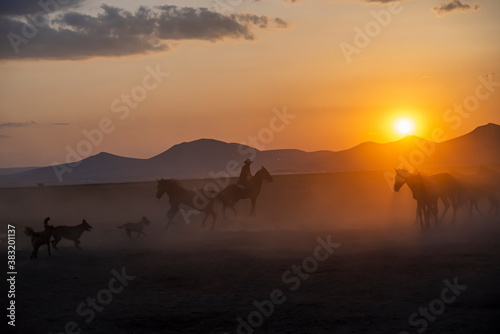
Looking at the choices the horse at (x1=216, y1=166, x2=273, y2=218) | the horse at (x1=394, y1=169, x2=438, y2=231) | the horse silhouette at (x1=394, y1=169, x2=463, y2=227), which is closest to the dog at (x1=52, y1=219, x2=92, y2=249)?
the horse at (x1=216, y1=166, x2=273, y2=218)

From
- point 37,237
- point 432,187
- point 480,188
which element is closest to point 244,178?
point 432,187

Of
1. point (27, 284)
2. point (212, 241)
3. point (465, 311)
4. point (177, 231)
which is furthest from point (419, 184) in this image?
point (27, 284)

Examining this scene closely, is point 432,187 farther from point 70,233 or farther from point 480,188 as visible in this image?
point 70,233

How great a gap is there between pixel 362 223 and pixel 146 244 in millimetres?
8978

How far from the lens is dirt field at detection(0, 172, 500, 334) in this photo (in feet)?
30.7

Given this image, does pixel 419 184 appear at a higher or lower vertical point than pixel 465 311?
higher

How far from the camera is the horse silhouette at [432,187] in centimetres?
2048

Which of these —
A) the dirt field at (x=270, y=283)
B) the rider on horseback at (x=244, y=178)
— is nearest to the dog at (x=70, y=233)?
the dirt field at (x=270, y=283)

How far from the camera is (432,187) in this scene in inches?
832

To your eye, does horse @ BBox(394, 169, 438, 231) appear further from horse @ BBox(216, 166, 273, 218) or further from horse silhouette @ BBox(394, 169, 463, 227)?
horse @ BBox(216, 166, 273, 218)

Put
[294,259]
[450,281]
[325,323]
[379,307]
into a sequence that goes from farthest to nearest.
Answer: [294,259], [450,281], [379,307], [325,323]

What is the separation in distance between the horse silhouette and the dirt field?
0.88 meters

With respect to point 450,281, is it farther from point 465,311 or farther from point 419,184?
point 419,184

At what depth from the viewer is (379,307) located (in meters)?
9.81
